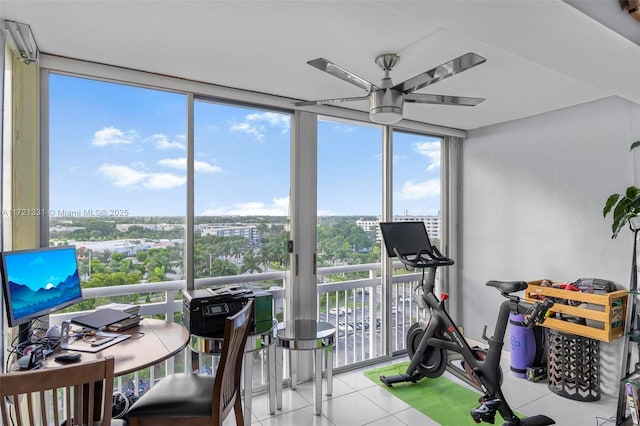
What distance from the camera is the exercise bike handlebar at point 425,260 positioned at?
296 cm

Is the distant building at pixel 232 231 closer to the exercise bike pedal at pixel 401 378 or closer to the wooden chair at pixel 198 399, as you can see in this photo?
the wooden chair at pixel 198 399

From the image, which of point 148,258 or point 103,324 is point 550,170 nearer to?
point 148,258

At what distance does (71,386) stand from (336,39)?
77.9 inches

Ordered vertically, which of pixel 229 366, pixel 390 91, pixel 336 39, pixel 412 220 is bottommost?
pixel 229 366

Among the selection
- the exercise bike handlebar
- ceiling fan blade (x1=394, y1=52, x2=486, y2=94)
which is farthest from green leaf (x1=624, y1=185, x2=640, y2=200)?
ceiling fan blade (x1=394, y1=52, x2=486, y2=94)

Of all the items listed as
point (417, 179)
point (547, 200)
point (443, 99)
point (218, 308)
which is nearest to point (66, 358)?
point (218, 308)

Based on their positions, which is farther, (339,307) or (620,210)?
(339,307)

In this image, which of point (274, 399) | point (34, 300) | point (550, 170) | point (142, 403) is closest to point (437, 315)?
point (274, 399)

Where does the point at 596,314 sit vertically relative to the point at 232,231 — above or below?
below

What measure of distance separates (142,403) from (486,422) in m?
2.26

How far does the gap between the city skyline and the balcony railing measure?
0.54m

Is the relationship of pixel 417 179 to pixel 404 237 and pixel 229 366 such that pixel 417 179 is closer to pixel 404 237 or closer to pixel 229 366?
pixel 404 237

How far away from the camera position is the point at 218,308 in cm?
238

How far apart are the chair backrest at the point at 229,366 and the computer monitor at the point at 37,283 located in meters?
0.92
